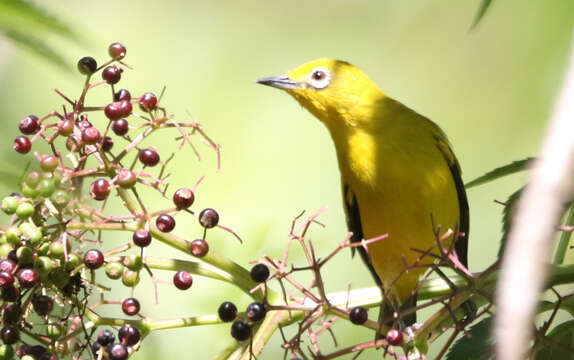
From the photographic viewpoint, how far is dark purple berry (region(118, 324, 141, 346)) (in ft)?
5.36

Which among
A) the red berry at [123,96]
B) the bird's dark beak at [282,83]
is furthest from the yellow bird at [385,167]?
the red berry at [123,96]

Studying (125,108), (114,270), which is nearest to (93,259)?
(114,270)

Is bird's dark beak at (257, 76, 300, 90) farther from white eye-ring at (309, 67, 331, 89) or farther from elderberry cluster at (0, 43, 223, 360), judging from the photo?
elderberry cluster at (0, 43, 223, 360)

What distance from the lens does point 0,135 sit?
269cm

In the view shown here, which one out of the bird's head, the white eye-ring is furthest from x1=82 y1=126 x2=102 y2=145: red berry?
the white eye-ring

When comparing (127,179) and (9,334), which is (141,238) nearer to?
(127,179)

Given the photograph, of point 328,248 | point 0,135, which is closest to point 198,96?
point 328,248

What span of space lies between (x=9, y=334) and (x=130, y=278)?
11.2 inches

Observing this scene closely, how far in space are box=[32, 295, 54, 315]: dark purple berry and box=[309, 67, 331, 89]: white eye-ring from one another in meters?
2.34

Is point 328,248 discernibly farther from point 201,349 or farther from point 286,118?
point 286,118

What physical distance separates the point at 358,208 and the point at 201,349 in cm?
113

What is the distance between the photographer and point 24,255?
58.5 inches

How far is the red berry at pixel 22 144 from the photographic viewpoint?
5.54 feet

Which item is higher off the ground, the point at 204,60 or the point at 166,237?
the point at 204,60
